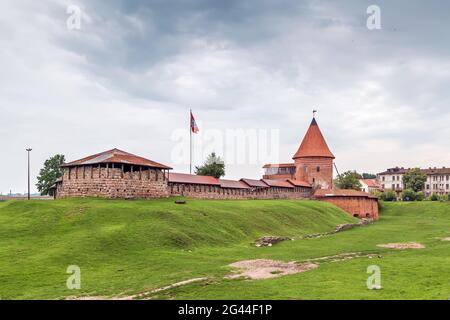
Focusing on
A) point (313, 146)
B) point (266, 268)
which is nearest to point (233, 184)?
point (313, 146)

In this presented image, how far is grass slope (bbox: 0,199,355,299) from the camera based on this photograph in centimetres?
2112

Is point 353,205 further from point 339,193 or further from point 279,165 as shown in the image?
point 279,165

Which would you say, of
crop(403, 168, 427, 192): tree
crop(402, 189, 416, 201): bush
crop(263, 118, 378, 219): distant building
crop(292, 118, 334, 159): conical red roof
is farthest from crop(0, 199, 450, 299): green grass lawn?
crop(403, 168, 427, 192): tree

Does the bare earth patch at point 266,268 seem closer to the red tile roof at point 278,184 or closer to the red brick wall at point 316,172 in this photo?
the red tile roof at point 278,184

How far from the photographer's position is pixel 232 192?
6544 centimetres

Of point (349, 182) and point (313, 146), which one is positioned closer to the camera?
point (313, 146)

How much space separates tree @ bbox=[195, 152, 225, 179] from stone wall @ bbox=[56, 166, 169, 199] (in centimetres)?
2063

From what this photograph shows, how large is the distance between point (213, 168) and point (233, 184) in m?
4.54

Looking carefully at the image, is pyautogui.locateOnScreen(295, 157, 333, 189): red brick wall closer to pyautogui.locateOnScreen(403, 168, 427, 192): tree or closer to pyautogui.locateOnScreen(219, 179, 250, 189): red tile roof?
pyautogui.locateOnScreen(219, 179, 250, 189): red tile roof

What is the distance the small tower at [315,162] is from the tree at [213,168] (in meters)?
29.9

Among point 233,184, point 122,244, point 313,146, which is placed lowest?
point 122,244

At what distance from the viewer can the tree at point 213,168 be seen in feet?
226
